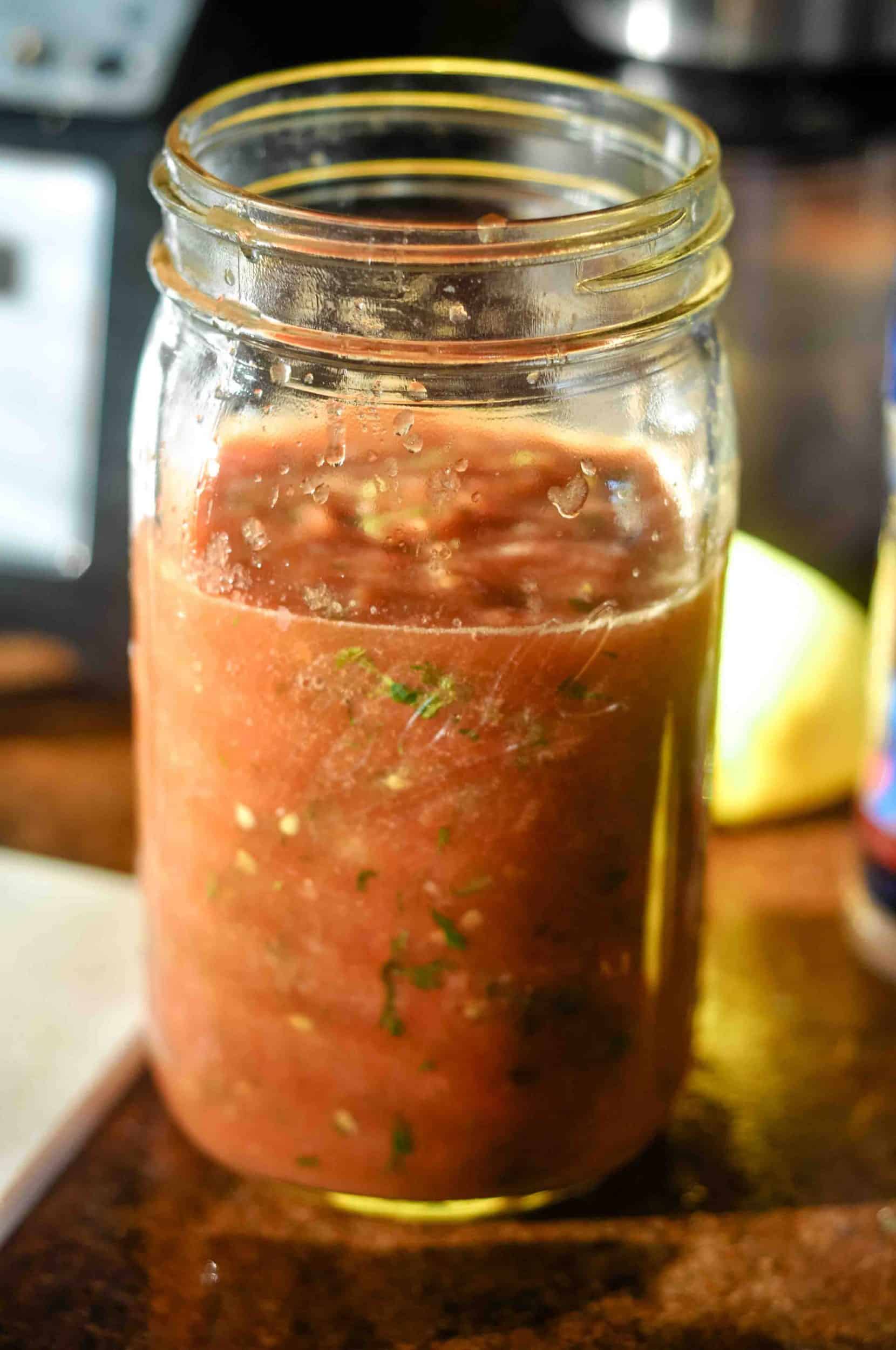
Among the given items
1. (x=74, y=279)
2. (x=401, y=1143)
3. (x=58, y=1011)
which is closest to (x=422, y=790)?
(x=401, y=1143)

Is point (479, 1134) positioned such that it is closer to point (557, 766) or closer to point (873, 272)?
point (557, 766)

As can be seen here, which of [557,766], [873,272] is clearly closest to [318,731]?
[557,766]

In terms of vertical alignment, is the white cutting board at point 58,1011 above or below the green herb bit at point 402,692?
below

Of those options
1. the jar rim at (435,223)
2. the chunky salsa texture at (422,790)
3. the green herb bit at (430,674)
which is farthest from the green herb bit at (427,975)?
the jar rim at (435,223)

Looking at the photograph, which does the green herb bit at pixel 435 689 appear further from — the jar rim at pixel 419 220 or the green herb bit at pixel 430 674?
the jar rim at pixel 419 220

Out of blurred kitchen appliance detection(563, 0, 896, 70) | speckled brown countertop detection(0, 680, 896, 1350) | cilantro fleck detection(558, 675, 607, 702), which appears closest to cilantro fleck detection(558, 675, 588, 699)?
cilantro fleck detection(558, 675, 607, 702)

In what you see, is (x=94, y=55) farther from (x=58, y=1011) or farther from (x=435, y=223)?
(x=58, y=1011)

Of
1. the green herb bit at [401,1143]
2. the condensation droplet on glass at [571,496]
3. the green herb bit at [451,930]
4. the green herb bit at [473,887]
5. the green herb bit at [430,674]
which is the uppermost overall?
the condensation droplet on glass at [571,496]

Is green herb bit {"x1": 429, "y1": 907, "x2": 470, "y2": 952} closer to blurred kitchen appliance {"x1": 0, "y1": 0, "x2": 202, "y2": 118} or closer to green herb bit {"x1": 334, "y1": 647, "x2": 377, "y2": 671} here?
green herb bit {"x1": 334, "y1": 647, "x2": 377, "y2": 671}
